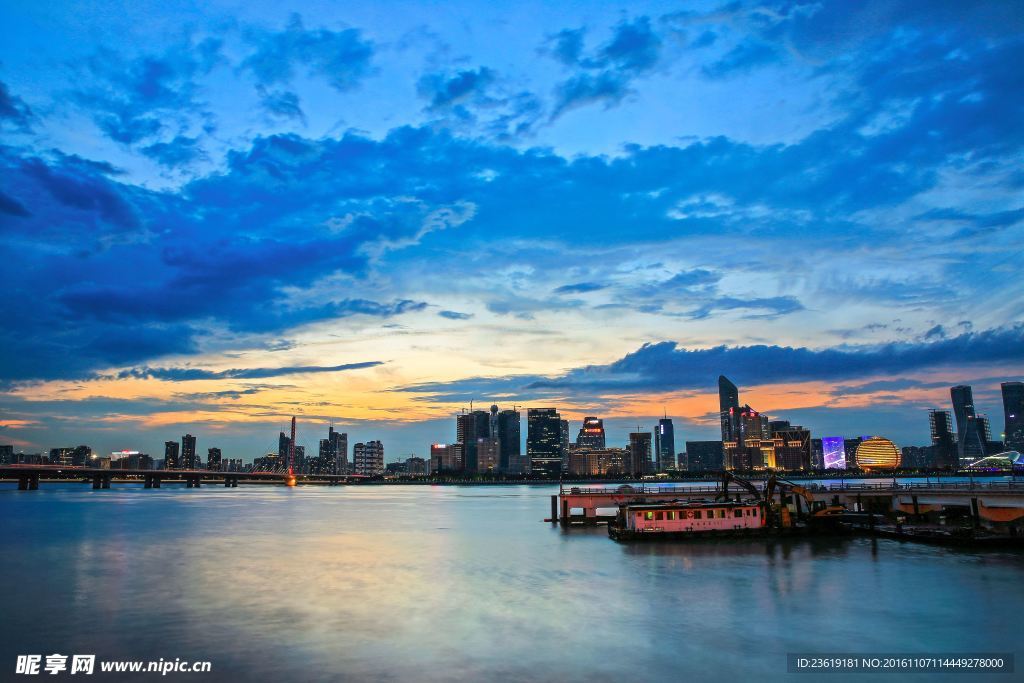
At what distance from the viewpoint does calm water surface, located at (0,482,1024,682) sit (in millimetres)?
31969

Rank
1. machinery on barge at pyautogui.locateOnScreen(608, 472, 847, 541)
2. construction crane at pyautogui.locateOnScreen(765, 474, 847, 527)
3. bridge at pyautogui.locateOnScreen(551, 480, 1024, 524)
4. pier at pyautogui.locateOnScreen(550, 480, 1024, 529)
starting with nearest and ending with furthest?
pier at pyautogui.locateOnScreen(550, 480, 1024, 529) → bridge at pyautogui.locateOnScreen(551, 480, 1024, 524) → machinery on barge at pyautogui.locateOnScreen(608, 472, 847, 541) → construction crane at pyautogui.locateOnScreen(765, 474, 847, 527)

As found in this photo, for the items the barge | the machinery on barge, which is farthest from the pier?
the barge

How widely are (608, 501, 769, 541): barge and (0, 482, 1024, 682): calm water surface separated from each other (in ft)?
9.59

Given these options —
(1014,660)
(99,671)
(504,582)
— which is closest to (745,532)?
(504,582)

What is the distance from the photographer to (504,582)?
175 feet

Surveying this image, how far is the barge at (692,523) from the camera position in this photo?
235ft

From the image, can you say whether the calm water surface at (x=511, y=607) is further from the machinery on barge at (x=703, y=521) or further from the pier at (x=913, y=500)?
the pier at (x=913, y=500)

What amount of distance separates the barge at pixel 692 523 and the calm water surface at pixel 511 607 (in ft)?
9.59

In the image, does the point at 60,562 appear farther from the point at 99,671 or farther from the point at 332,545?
the point at 99,671

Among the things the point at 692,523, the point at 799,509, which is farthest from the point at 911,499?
the point at 692,523

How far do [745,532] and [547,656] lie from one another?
46839mm

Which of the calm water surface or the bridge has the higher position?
the bridge

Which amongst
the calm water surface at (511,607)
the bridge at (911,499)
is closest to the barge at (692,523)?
the calm water surface at (511,607)

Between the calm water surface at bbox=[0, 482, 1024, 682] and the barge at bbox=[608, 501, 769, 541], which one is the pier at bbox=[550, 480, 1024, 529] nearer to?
the barge at bbox=[608, 501, 769, 541]
